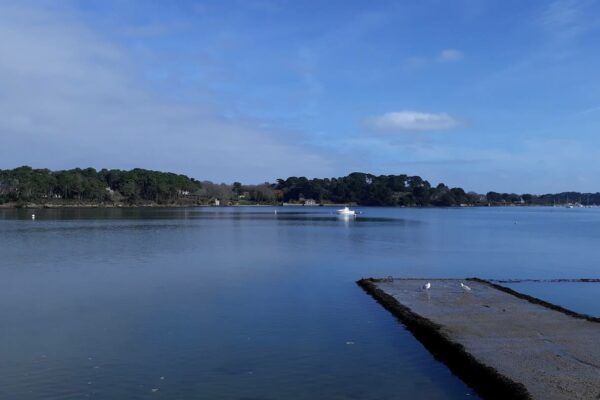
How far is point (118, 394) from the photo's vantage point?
918 centimetres

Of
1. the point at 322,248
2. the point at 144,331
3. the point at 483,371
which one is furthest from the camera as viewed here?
the point at 322,248

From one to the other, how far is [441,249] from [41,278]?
2569 centimetres

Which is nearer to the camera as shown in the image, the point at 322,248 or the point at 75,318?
the point at 75,318

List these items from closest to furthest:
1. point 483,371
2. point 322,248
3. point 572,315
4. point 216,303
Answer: point 483,371 → point 572,315 → point 216,303 → point 322,248

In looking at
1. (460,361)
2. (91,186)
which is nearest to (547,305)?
(460,361)

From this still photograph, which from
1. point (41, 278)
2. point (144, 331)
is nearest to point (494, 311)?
point (144, 331)

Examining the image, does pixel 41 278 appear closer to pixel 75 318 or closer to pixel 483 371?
pixel 75 318

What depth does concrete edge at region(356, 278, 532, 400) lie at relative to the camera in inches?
353

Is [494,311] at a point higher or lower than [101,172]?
lower

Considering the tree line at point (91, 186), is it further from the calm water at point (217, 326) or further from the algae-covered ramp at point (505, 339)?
the algae-covered ramp at point (505, 339)

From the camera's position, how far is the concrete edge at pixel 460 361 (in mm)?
8969

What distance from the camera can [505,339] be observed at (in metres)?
11.9

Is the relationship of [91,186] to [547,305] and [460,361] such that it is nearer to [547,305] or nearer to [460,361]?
[547,305]

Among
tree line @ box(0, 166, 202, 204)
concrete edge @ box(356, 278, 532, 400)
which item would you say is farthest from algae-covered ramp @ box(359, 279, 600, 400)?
tree line @ box(0, 166, 202, 204)
